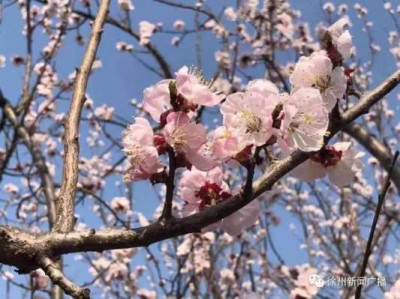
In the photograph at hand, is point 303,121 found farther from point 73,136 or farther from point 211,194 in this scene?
point 73,136


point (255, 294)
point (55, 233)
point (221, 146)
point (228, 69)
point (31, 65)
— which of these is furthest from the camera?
point (228, 69)

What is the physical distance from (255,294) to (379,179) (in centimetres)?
564

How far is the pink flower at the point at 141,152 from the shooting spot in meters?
1.10

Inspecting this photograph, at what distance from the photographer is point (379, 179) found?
261 inches

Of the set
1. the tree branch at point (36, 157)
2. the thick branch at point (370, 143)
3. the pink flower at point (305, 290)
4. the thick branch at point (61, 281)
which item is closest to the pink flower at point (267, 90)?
the thick branch at point (61, 281)

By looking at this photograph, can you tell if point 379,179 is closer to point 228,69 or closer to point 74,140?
point 228,69

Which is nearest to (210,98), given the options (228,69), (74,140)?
(74,140)

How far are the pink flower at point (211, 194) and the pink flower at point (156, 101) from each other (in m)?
0.18

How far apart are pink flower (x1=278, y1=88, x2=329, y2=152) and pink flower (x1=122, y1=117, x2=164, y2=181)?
0.25 m

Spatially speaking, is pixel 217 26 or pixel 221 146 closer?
pixel 221 146

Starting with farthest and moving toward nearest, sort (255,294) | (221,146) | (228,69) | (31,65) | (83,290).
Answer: (228,69) < (31,65) < (255,294) < (221,146) < (83,290)

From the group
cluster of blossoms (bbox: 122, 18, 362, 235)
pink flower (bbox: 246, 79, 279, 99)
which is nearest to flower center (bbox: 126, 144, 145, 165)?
cluster of blossoms (bbox: 122, 18, 362, 235)

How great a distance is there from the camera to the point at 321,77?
4.01 ft

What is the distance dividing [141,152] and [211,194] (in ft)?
0.62
